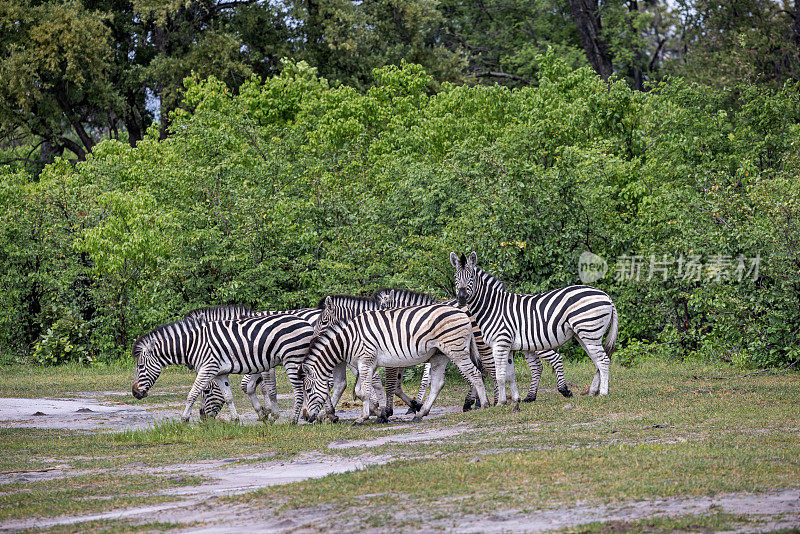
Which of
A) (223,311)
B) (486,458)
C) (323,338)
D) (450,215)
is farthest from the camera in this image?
(450,215)

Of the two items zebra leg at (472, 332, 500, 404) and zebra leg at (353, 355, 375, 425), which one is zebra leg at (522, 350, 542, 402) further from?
zebra leg at (353, 355, 375, 425)

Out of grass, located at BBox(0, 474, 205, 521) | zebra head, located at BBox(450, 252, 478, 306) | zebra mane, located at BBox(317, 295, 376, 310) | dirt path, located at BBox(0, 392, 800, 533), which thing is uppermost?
zebra head, located at BBox(450, 252, 478, 306)

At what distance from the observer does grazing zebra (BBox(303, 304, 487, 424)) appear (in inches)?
554

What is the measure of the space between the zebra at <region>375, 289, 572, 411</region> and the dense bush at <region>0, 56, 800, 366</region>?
416 centimetres

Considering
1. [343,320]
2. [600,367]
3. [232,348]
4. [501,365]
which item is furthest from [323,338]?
[600,367]

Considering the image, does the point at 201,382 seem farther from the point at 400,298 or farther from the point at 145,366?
the point at 400,298

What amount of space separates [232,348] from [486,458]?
596cm

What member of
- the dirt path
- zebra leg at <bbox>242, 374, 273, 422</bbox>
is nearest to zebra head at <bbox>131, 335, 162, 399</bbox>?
zebra leg at <bbox>242, 374, 273, 422</bbox>

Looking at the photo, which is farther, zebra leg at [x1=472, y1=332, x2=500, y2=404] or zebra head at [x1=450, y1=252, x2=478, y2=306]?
zebra leg at [x1=472, y1=332, x2=500, y2=404]

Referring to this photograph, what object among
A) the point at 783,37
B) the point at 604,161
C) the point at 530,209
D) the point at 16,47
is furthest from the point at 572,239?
the point at 16,47

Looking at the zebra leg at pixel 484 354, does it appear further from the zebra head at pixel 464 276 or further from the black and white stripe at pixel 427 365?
the zebra head at pixel 464 276

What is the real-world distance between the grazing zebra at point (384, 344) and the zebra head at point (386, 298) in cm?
228

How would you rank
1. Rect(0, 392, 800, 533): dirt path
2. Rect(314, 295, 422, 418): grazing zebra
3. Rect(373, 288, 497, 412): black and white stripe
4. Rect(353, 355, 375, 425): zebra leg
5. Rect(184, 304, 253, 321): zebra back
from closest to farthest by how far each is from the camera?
Rect(0, 392, 800, 533): dirt path
Rect(353, 355, 375, 425): zebra leg
Rect(314, 295, 422, 418): grazing zebra
Rect(373, 288, 497, 412): black and white stripe
Rect(184, 304, 253, 321): zebra back

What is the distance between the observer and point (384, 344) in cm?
1410
